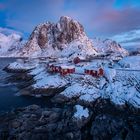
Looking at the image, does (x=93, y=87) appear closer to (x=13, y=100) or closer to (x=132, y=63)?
(x=13, y=100)

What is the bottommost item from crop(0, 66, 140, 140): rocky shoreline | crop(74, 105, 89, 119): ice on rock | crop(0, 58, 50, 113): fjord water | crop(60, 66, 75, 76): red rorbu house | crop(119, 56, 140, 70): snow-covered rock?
crop(0, 58, 50, 113): fjord water

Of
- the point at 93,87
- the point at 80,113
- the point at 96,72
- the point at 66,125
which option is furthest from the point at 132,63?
the point at 66,125

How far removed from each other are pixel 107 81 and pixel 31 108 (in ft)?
83.6

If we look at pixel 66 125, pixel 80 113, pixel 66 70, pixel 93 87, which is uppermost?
pixel 66 70

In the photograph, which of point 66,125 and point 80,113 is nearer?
point 66,125

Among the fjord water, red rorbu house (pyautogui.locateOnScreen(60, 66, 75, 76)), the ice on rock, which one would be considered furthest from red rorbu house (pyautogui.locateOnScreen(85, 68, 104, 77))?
the ice on rock

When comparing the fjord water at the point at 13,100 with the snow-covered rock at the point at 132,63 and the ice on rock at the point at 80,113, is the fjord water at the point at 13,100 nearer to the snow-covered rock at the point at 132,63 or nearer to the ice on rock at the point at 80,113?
the ice on rock at the point at 80,113

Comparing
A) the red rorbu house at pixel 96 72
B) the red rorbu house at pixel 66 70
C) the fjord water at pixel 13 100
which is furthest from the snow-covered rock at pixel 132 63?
the fjord water at pixel 13 100

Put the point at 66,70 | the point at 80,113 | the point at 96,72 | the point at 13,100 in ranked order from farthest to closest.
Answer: the point at 66,70 → the point at 96,72 → the point at 13,100 → the point at 80,113

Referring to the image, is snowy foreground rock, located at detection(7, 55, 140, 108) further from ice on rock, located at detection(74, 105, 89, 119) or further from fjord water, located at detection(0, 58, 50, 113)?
ice on rock, located at detection(74, 105, 89, 119)

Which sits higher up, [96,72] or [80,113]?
[96,72]

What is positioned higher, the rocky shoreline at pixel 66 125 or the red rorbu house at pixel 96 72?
the red rorbu house at pixel 96 72

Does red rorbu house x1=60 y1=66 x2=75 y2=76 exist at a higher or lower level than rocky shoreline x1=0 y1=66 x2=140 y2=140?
higher

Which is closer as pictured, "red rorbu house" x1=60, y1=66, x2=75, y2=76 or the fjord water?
the fjord water
